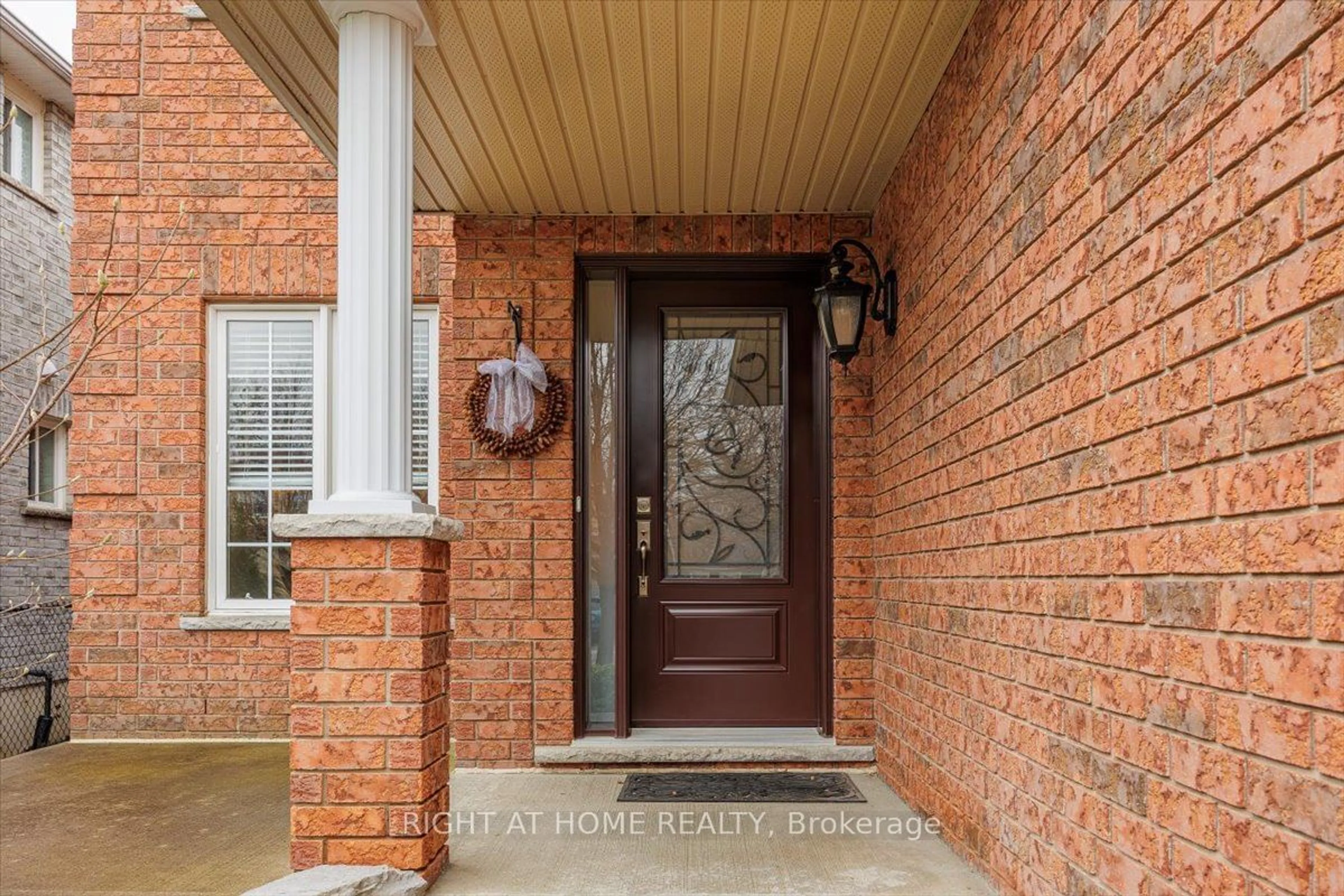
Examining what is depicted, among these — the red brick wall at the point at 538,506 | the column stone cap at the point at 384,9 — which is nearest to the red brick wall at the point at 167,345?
the red brick wall at the point at 538,506

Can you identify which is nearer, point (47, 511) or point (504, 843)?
point (504, 843)

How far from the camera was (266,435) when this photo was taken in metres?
5.41

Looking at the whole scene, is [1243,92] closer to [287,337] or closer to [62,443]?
[287,337]

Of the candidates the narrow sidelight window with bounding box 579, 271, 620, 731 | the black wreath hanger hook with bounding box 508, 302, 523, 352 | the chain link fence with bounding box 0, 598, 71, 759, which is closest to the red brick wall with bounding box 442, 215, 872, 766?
the black wreath hanger hook with bounding box 508, 302, 523, 352

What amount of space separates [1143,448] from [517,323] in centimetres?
304

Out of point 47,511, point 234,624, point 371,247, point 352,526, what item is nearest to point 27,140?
point 47,511

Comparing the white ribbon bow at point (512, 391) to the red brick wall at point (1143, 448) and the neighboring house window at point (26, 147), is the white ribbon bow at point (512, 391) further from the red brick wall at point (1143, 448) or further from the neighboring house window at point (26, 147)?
the neighboring house window at point (26, 147)

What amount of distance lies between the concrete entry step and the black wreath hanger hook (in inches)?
67.0

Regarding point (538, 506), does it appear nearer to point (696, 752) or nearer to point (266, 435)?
point (696, 752)

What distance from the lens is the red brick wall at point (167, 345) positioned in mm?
5250

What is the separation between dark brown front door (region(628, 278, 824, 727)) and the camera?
15.0 feet

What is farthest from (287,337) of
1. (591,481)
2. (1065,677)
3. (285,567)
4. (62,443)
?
(1065,677)

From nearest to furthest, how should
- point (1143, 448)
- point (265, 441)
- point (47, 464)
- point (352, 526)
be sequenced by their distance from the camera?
point (1143, 448)
point (352, 526)
point (265, 441)
point (47, 464)

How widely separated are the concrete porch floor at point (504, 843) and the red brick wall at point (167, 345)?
30.6 inches
